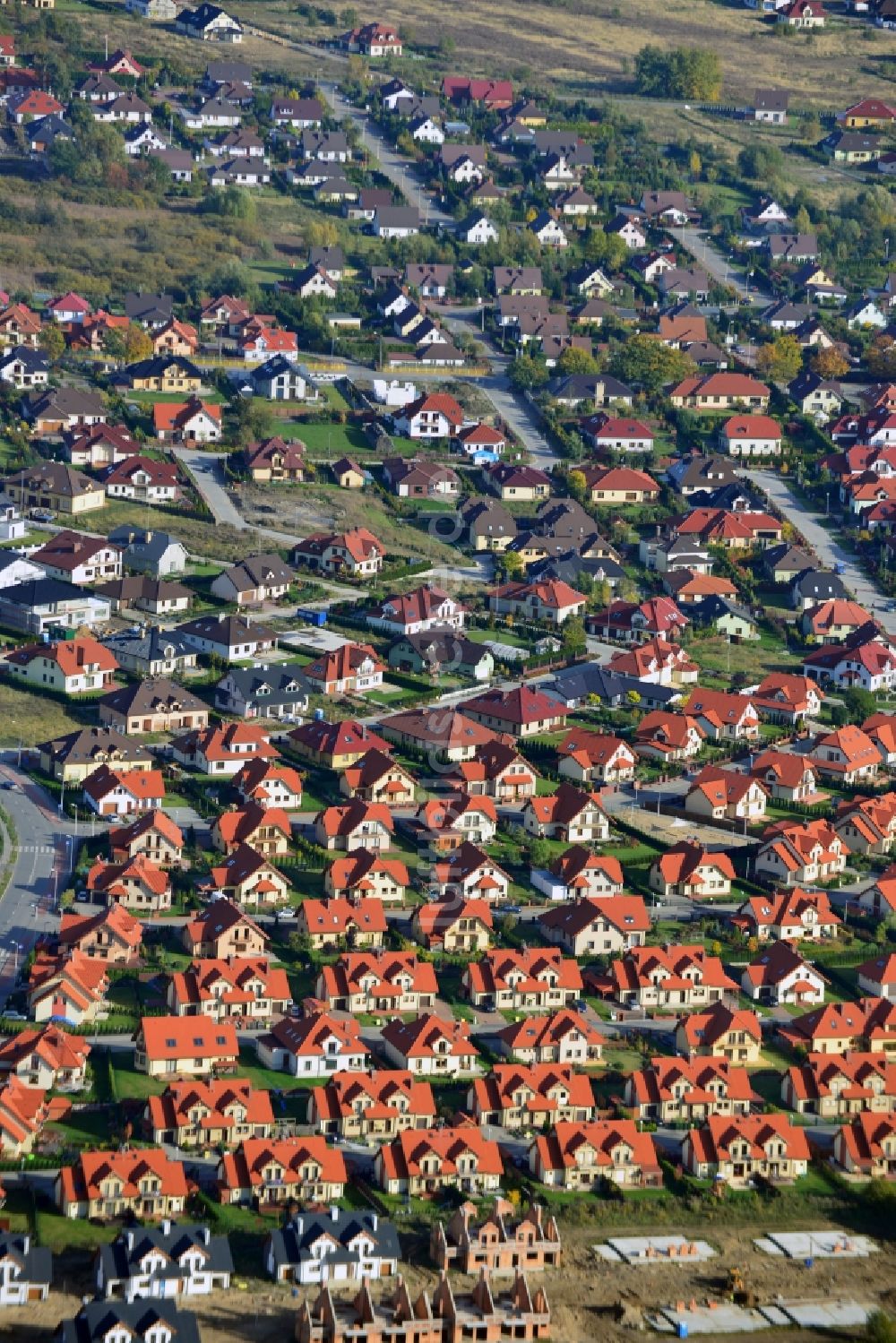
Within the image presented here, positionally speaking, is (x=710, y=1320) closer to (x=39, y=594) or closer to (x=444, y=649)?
(x=444, y=649)

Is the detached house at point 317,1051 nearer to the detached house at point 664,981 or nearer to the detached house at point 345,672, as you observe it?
the detached house at point 664,981

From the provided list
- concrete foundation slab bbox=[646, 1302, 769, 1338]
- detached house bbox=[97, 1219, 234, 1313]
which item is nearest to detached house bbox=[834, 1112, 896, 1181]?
concrete foundation slab bbox=[646, 1302, 769, 1338]

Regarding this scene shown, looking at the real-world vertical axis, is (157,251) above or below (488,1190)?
below

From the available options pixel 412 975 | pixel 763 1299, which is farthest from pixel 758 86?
pixel 763 1299

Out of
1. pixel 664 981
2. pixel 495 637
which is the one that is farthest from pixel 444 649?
pixel 664 981

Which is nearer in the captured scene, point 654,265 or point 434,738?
point 434,738

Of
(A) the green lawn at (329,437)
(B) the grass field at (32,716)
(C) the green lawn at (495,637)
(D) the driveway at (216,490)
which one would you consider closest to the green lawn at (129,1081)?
(B) the grass field at (32,716)

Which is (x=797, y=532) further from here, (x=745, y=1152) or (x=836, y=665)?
(x=745, y=1152)
